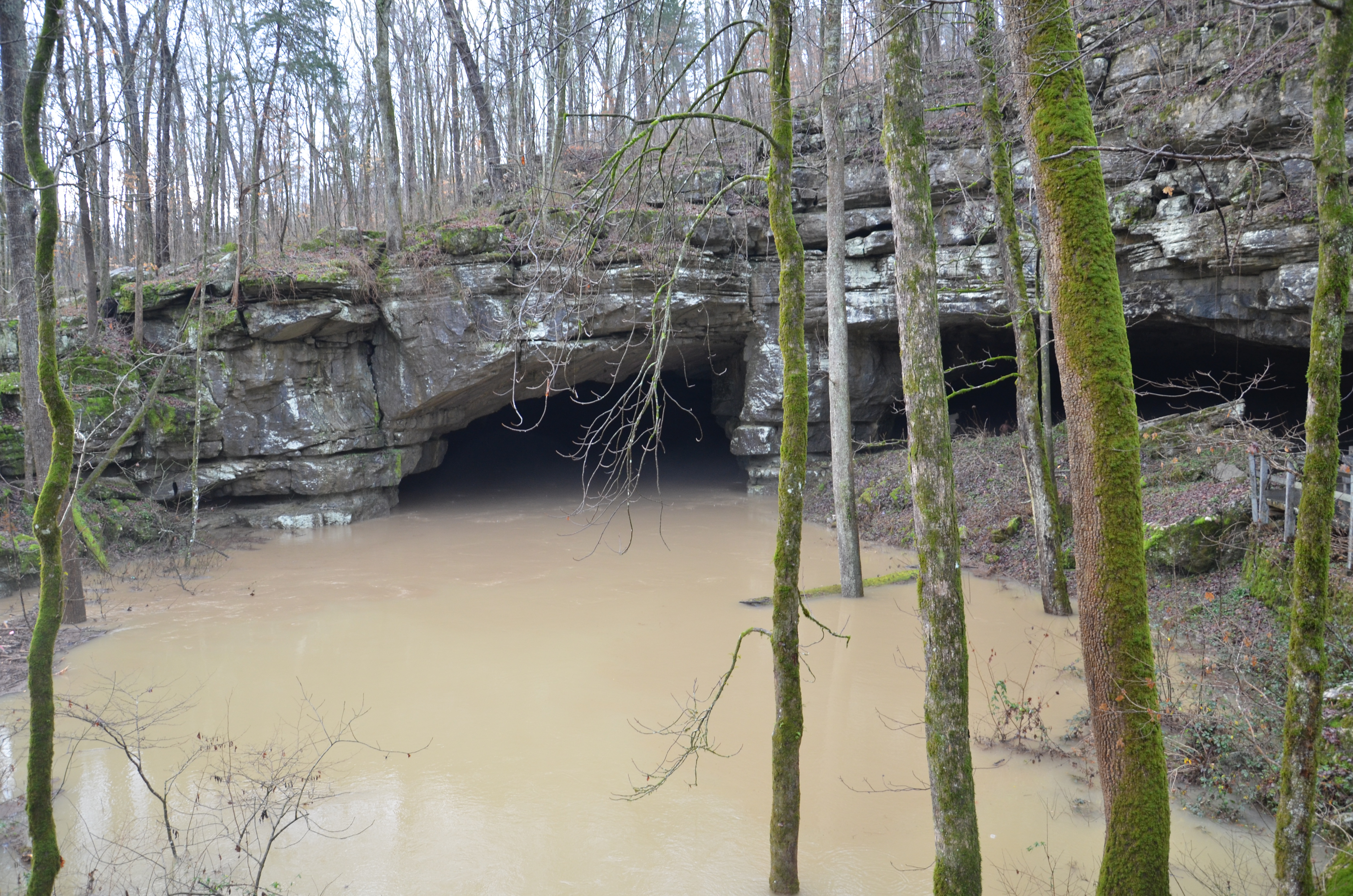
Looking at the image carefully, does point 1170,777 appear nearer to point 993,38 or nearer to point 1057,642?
point 1057,642

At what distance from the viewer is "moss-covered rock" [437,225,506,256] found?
14.8 metres

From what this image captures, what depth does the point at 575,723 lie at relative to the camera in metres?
6.80

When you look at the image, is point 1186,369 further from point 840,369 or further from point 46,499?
point 46,499

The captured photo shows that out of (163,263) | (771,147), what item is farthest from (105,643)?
(163,263)

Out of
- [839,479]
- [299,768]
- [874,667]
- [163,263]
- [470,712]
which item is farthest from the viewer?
[163,263]

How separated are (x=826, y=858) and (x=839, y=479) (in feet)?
17.7

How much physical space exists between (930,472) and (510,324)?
11.3 meters

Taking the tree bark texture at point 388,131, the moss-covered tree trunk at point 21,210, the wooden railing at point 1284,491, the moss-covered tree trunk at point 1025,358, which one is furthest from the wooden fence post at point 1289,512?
the tree bark texture at point 388,131

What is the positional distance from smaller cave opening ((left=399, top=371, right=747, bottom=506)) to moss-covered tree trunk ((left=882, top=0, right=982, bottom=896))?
48.9 feet

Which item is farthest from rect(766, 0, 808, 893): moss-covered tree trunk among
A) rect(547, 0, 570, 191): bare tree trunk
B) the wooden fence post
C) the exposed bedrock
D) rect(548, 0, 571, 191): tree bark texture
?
the exposed bedrock

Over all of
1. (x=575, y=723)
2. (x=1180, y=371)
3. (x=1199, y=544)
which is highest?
(x=1180, y=371)

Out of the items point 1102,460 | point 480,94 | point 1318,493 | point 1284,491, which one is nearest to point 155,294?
point 480,94

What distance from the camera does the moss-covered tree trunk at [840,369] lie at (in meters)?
9.48

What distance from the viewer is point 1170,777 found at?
5090mm
